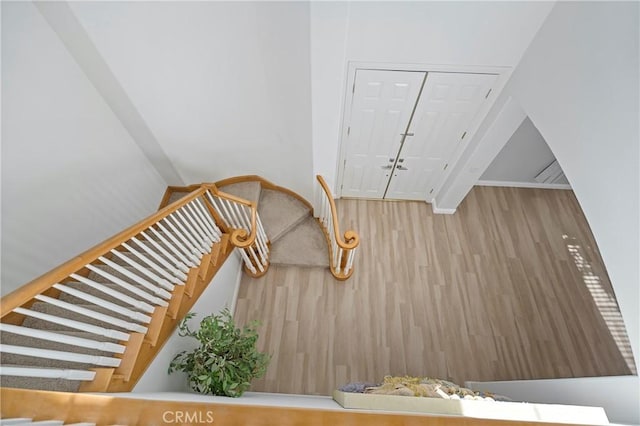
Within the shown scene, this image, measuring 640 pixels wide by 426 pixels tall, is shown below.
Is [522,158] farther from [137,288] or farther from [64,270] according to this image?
→ [64,270]

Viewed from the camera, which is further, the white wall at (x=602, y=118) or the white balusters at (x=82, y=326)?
the white wall at (x=602, y=118)

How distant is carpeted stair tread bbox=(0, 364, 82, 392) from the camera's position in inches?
65.4

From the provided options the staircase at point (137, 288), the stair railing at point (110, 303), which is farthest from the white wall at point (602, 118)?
the stair railing at point (110, 303)

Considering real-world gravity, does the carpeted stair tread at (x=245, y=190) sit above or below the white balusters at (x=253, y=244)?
above

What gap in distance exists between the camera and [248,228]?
3.58 metres

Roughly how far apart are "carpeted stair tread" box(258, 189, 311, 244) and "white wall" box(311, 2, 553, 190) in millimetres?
1574

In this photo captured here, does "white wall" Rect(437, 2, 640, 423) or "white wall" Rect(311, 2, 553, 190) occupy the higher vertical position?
"white wall" Rect(311, 2, 553, 190)

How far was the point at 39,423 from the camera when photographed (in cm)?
110

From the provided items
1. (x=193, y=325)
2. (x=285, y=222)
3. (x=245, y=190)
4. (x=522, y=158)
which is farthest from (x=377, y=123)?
(x=193, y=325)

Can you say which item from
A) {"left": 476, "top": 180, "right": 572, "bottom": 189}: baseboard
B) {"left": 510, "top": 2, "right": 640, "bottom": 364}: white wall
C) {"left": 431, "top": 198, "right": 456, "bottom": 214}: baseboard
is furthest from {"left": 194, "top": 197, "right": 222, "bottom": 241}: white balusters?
{"left": 476, "top": 180, "right": 572, "bottom": 189}: baseboard

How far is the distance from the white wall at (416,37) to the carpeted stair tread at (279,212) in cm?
157

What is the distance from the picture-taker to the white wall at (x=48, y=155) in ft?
7.60

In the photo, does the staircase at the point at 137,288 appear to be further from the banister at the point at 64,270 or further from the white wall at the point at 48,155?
the white wall at the point at 48,155

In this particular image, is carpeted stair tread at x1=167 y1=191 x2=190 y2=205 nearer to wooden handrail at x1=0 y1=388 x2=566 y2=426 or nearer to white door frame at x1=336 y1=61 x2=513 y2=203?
white door frame at x1=336 y1=61 x2=513 y2=203
